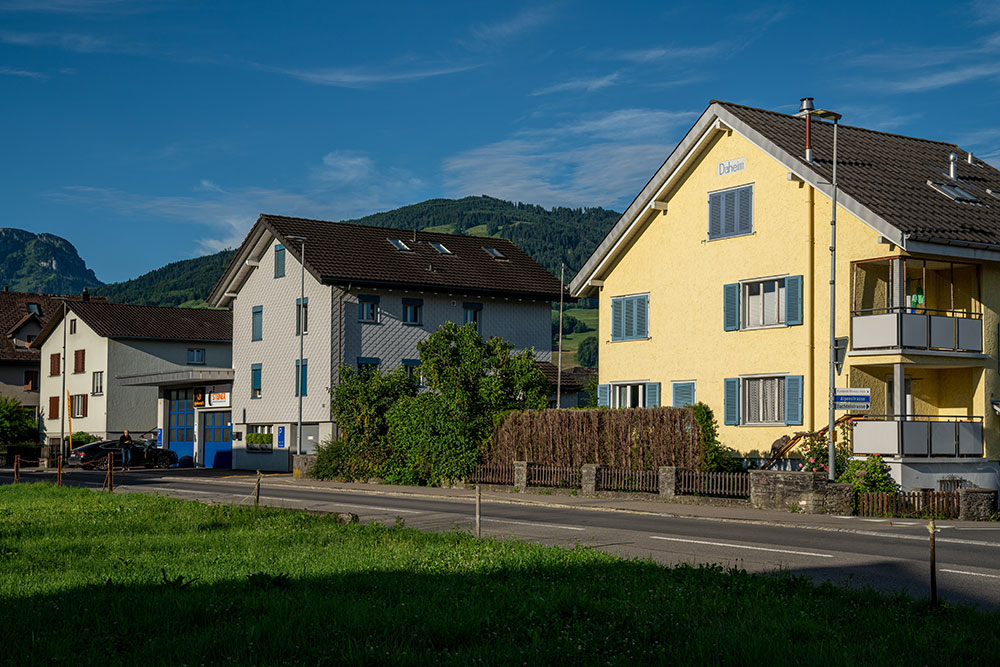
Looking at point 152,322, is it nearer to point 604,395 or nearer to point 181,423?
point 181,423

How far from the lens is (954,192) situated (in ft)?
108

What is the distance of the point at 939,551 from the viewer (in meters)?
17.0

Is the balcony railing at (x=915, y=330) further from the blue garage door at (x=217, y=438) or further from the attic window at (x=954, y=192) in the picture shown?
the blue garage door at (x=217, y=438)

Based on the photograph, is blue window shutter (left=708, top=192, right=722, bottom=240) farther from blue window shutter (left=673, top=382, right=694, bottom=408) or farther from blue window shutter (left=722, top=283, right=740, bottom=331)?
blue window shutter (left=673, top=382, right=694, bottom=408)

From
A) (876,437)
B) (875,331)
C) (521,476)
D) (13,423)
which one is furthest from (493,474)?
(13,423)

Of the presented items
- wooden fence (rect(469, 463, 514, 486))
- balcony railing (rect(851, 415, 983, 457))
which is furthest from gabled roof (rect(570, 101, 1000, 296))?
wooden fence (rect(469, 463, 514, 486))

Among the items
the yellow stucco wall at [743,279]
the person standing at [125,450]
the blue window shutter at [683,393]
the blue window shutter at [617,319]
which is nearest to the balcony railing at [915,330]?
the yellow stucco wall at [743,279]

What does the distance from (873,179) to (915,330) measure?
17.7 feet

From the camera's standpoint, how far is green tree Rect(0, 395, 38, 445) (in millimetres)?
67125

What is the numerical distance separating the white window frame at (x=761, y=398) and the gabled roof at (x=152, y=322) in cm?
4411

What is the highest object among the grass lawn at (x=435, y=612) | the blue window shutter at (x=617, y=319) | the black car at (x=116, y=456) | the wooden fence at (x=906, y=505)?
the blue window shutter at (x=617, y=319)

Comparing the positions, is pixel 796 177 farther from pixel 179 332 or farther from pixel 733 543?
pixel 179 332

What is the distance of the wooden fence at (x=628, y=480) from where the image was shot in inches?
1160

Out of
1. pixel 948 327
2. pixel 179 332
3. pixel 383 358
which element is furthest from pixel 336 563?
pixel 179 332
